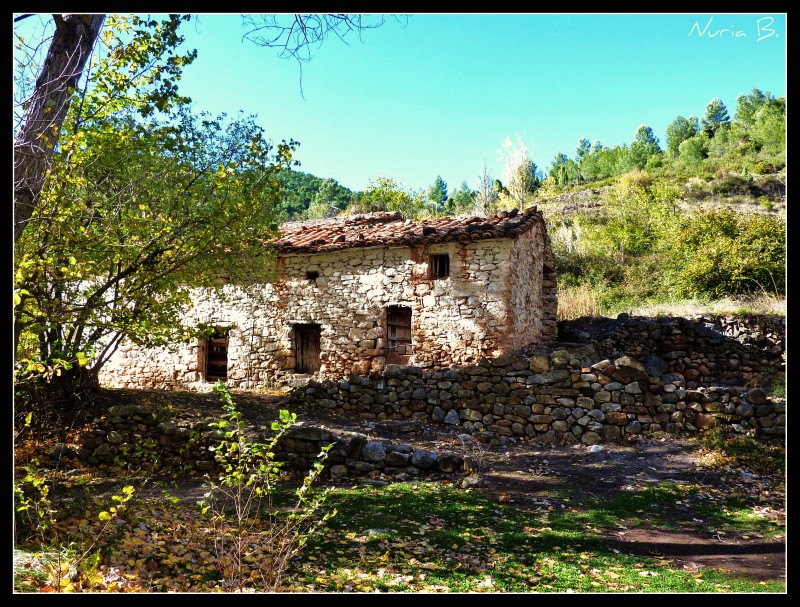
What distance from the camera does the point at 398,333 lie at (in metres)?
11.5

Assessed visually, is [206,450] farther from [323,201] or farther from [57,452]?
[323,201]

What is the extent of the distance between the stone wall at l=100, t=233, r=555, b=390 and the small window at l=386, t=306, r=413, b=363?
0.15m

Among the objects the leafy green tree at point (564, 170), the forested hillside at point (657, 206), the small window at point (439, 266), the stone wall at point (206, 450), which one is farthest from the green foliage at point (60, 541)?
the leafy green tree at point (564, 170)

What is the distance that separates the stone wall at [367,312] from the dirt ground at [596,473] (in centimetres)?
192

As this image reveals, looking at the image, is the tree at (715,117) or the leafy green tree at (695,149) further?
the leafy green tree at (695,149)

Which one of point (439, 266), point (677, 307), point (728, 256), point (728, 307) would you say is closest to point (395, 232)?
point (439, 266)

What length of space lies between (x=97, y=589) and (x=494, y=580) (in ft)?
8.51

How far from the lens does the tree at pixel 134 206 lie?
4.74 meters

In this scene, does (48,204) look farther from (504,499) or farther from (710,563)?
(710,563)

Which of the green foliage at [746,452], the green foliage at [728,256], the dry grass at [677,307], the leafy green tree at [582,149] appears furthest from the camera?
the leafy green tree at [582,149]

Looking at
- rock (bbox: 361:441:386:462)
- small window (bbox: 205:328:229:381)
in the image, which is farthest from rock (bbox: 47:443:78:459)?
small window (bbox: 205:328:229:381)

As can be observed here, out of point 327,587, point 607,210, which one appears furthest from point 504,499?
point 607,210

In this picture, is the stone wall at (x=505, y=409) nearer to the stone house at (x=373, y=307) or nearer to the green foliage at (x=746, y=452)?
the green foliage at (x=746, y=452)

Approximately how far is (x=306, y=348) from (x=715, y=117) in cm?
2638
